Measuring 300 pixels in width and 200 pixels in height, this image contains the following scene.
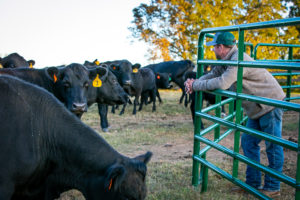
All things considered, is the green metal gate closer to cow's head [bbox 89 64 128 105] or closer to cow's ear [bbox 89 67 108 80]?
cow's ear [bbox 89 67 108 80]

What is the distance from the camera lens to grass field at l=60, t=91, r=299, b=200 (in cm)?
394

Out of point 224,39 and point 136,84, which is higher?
point 224,39

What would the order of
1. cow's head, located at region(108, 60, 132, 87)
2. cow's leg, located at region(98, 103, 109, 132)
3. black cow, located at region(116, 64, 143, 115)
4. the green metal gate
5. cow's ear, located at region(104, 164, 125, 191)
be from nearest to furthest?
cow's ear, located at region(104, 164, 125, 191) < the green metal gate < cow's leg, located at region(98, 103, 109, 132) < cow's head, located at region(108, 60, 132, 87) < black cow, located at region(116, 64, 143, 115)

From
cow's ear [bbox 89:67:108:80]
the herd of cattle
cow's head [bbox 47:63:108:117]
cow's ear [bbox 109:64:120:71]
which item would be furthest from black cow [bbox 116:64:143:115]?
the herd of cattle

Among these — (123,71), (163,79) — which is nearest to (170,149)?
(123,71)

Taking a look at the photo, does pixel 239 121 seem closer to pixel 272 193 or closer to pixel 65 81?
pixel 272 193

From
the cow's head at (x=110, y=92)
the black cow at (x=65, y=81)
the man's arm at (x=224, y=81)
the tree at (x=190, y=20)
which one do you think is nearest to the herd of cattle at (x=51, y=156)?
the man's arm at (x=224, y=81)

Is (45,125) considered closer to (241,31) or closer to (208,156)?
(241,31)

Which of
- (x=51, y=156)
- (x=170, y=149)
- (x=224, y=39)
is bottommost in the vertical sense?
(x=170, y=149)

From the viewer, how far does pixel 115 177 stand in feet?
7.66

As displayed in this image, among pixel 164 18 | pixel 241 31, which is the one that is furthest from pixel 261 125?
pixel 164 18

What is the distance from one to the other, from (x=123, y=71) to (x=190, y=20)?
51.0ft

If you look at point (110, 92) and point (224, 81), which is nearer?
point (224, 81)

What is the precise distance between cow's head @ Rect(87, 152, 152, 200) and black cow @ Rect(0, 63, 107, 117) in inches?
135
